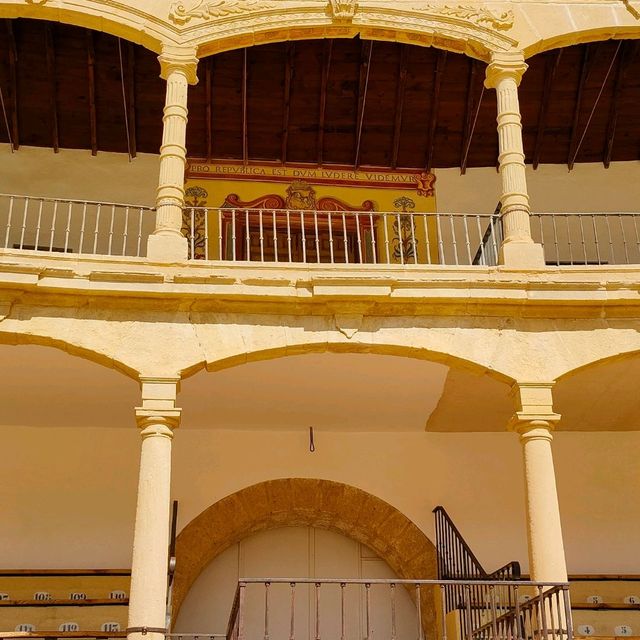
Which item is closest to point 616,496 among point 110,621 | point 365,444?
point 365,444

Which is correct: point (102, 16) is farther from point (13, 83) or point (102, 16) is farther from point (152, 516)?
point (152, 516)

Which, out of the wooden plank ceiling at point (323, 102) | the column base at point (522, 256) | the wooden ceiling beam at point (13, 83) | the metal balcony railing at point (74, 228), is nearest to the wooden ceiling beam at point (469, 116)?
the wooden plank ceiling at point (323, 102)

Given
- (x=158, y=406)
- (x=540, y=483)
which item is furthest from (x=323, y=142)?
(x=540, y=483)

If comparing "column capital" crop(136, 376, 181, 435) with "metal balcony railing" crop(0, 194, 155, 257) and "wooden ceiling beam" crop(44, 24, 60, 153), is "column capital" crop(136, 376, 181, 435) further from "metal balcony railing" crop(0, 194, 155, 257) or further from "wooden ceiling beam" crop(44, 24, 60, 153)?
"wooden ceiling beam" crop(44, 24, 60, 153)

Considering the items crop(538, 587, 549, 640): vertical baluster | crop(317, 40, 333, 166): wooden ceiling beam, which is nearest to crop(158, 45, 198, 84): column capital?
crop(317, 40, 333, 166): wooden ceiling beam

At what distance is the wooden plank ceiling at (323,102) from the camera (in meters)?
10.2

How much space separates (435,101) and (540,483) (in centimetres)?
526

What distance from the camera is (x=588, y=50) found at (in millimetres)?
10297

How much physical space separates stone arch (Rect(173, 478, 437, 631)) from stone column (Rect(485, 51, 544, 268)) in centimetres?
321

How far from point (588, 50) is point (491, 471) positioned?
4.65m

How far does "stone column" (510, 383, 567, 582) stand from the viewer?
684cm

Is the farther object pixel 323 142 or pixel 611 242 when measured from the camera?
pixel 323 142

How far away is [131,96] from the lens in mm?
10383

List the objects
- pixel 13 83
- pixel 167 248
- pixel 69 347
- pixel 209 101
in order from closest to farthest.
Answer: pixel 69 347 → pixel 167 248 → pixel 13 83 → pixel 209 101
